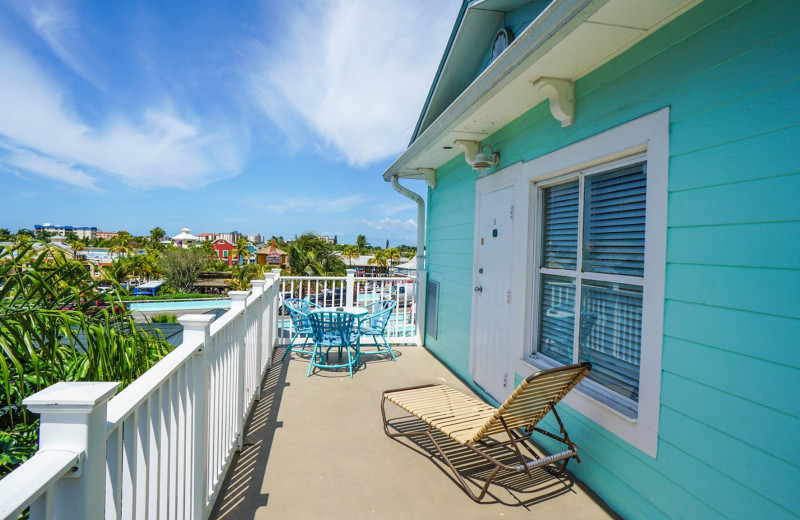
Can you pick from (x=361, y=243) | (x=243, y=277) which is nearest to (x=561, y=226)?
(x=243, y=277)

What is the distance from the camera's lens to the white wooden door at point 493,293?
3561mm

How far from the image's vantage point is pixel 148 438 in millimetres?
1214

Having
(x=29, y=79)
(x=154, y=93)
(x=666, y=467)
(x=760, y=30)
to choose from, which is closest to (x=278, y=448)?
(x=666, y=467)

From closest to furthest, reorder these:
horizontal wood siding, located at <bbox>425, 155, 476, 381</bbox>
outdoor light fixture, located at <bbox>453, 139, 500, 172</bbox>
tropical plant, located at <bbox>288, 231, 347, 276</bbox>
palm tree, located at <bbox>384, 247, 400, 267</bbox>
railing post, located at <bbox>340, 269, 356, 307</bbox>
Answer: outdoor light fixture, located at <bbox>453, 139, 500, 172</bbox>, horizontal wood siding, located at <bbox>425, 155, 476, 381</bbox>, railing post, located at <bbox>340, 269, 356, 307</bbox>, tropical plant, located at <bbox>288, 231, 347, 276</bbox>, palm tree, located at <bbox>384, 247, 400, 267</bbox>

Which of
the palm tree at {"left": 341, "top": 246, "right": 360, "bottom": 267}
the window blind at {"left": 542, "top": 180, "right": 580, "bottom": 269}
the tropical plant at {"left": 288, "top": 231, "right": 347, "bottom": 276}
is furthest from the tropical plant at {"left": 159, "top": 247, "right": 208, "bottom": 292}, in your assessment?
the window blind at {"left": 542, "top": 180, "right": 580, "bottom": 269}

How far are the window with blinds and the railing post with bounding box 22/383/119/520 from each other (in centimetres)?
237

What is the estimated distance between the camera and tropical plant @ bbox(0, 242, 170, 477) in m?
1.54

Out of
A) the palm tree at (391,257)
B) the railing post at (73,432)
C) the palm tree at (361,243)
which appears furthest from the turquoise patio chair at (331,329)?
the palm tree at (361,243)

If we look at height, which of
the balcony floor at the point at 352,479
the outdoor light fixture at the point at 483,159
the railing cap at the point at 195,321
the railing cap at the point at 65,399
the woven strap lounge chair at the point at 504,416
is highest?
the outdoor light fixture at the point at 483,159

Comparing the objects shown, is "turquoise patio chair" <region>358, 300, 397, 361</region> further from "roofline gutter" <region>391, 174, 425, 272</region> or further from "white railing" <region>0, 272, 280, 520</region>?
"white railing" <region>0, 272, 280, 520</region>

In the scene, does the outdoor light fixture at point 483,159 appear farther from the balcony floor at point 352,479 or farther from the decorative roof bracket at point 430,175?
the balcony floor at point 352,479

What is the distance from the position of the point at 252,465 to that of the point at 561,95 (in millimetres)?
3212

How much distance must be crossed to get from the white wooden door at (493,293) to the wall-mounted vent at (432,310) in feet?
4.63

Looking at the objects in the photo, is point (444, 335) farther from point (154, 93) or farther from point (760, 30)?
point (154, 93)
